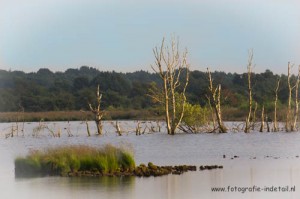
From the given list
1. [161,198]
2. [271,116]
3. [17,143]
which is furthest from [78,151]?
[271,116]

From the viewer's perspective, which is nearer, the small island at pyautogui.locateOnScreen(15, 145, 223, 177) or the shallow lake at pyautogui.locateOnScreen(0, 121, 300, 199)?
the shallow lake at pyautogui.locateOnScreen(0, 121, 300, 199)

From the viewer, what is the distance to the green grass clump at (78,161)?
2573cm

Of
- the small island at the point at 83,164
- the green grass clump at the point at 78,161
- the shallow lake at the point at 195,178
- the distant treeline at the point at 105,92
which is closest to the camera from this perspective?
the shallow lake at the point at 195,178

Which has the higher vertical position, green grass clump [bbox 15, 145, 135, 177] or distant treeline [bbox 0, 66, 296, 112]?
distant treeline [bbox 0, 66, 296, 112]

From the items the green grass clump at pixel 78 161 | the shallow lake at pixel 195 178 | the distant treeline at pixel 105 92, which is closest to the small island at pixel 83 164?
the green grass clump at pixel 78 161

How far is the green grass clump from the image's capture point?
25.7m

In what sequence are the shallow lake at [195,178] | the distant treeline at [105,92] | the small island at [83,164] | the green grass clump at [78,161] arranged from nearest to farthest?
the shallow lake at [195,178], the small island at [83,164], the green grass clump at [78,161], the distant treeline at [105,92]

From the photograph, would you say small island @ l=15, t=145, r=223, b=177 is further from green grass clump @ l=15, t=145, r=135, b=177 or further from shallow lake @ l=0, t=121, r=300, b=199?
shallow lake @ l=0, t=121, r=300, b=199

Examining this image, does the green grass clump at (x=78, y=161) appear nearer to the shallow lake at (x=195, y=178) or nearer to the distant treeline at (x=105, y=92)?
the shallow lake at (x=195, y=178)

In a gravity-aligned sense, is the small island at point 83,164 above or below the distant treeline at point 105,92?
below

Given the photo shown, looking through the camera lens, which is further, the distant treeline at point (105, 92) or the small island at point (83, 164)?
the distant treeline at point (105, 92)

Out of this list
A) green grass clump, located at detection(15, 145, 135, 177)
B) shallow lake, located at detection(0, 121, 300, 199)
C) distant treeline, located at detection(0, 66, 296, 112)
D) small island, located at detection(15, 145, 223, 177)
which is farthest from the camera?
distant treeline, located at detection(0, 66, 296, 112)

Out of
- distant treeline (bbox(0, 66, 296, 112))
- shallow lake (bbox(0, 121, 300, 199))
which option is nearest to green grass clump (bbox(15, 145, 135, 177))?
shallow lake (bbox(0, 121, 300, 199))

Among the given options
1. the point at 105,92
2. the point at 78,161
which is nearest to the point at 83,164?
the point at 78,161
